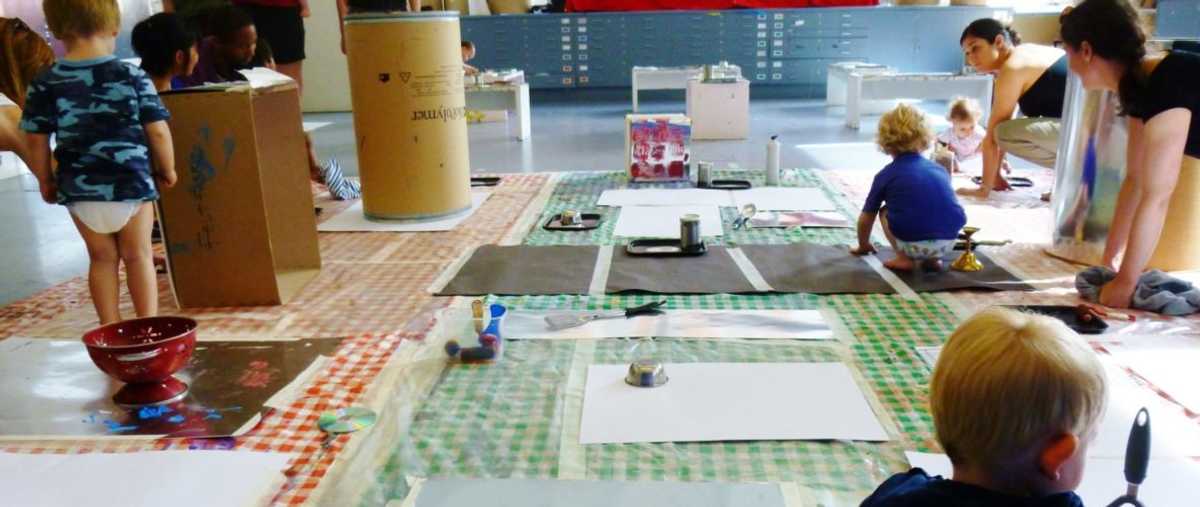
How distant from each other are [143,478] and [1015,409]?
1.51 metres

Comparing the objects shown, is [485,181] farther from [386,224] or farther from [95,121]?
[95,121]

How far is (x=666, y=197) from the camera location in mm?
4090

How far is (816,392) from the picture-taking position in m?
1.98

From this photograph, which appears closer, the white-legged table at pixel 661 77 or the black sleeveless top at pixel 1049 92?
the black sleeveless top at pixel 1049 92

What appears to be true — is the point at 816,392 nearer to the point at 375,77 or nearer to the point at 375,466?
the point at 375,466

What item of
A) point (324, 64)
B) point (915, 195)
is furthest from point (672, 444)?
point (324, 64)

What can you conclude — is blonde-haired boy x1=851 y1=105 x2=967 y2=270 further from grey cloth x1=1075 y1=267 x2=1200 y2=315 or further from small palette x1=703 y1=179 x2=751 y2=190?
small palette x1=703 y1=179 x2=751 y2=190

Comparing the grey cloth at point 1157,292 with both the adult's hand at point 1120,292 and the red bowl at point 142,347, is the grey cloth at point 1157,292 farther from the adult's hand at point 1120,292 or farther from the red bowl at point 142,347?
the red bowl at point 142,347

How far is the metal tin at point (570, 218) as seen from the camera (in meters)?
3.63

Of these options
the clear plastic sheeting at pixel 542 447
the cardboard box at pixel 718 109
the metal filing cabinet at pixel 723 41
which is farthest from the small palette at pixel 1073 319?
the metal filing cabinet at pixel 723 41

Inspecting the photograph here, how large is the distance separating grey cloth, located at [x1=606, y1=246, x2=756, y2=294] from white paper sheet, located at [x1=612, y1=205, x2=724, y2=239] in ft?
0.88

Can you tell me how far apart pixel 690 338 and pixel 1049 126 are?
2.52 meters

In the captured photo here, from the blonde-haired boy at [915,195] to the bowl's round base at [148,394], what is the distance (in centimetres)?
209

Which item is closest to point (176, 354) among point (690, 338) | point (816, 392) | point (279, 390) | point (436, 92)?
point (279, 390)
